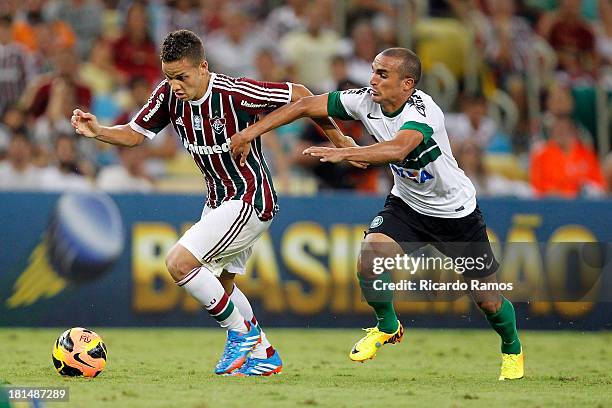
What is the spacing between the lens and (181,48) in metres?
8.65

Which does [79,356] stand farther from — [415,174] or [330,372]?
[415,174]

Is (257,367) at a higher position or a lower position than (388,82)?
lower

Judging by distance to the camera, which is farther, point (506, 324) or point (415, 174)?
point (506, 324)

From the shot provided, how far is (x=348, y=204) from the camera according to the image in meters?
13.8

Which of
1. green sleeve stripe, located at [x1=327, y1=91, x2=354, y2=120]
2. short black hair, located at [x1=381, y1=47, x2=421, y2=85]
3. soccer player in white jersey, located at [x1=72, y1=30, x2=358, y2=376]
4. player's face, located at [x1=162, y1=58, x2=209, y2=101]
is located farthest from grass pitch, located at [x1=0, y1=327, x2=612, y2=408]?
short black hair, located at [x1=381, y1=47, x2=421, y2=85]

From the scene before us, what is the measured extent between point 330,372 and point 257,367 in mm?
756

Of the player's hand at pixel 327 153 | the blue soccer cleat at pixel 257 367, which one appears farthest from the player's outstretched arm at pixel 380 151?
the blue soccer cleat at pixel 257 367

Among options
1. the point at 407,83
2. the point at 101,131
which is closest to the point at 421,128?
the point at 407,83

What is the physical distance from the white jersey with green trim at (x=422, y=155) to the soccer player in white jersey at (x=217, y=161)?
0.26m

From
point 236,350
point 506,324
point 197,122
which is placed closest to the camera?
point 197,122

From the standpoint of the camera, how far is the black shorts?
9.22 meters

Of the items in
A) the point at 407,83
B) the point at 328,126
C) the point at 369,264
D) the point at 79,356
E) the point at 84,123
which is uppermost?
the point at 407,83

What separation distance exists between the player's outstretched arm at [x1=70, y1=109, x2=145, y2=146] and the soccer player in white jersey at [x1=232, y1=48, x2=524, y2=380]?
3.13 feet

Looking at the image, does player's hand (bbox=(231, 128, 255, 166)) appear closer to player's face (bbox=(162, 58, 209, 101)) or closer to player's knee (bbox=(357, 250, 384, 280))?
player's face (bbox=(162, 58, 209, 101))
